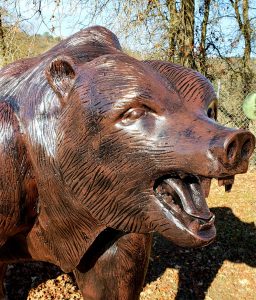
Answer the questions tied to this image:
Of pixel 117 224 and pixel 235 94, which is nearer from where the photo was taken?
pixel 117 224

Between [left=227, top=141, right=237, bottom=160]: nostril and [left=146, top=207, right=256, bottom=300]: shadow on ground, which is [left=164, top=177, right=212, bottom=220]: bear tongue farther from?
[left=146, top=207, right=256, bottom=300]: shadow on ground

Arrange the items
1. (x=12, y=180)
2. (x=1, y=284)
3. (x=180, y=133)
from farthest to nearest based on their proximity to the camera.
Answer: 1. (x=1, y=284)
2. (x=12, y=180)
3. (x=180, y=133)

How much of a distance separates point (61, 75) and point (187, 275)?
2146 millimetres

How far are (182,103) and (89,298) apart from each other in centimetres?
92

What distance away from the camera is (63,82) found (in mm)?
935

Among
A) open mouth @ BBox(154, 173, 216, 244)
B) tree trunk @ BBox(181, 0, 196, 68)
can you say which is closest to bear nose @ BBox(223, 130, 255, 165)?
open mouth @ BBox(154, 173, 216, 244)

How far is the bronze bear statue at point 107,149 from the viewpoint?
2.63 feet

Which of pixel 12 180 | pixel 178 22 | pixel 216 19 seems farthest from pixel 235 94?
pixel 12 180

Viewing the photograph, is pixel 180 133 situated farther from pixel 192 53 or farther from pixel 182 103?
pixel 192 53

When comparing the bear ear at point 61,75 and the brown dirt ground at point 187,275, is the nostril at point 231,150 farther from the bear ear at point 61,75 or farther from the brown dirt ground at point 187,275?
the brown dirt ground at point 187,275

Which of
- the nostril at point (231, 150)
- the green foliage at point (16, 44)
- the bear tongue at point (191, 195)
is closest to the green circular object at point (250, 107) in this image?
the green foliage at point (16, 44)

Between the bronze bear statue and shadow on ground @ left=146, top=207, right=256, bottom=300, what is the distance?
1660mm

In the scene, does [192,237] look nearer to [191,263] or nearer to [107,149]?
[107,149]

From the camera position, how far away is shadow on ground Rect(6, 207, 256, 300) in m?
2.57
